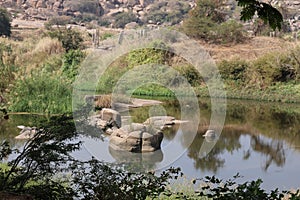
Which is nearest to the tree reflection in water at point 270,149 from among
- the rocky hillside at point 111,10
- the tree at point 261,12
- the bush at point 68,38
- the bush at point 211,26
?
the tree at point 261,12

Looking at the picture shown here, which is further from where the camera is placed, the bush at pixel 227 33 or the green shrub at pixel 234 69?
the bush at pixel 227 33

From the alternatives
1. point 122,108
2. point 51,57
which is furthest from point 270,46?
point 122,108

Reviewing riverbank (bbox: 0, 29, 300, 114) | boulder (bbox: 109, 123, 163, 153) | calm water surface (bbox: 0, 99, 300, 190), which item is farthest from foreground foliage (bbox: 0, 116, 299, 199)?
riverbank (bbox: 0, 29, 300, 114)

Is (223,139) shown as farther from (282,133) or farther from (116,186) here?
(116,186)

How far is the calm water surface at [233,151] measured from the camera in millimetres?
6145

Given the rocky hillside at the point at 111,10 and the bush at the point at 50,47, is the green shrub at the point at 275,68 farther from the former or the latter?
the rocky hillside at the point at 111,10

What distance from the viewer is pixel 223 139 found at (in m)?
8.24

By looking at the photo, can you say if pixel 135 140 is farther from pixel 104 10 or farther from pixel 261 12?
pixel 104 10

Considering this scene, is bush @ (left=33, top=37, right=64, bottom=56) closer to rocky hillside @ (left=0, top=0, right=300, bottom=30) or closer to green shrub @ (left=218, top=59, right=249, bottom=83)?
green shrub @ (left=218, top=59, right=249, bottom=83)

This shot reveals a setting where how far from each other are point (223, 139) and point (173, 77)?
6667mm

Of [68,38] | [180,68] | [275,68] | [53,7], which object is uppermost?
[53,7]

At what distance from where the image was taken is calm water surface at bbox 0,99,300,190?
6145 millimetres

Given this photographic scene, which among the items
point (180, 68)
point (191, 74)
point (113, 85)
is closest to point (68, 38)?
point (180, 68)

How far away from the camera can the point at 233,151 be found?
7410mm
